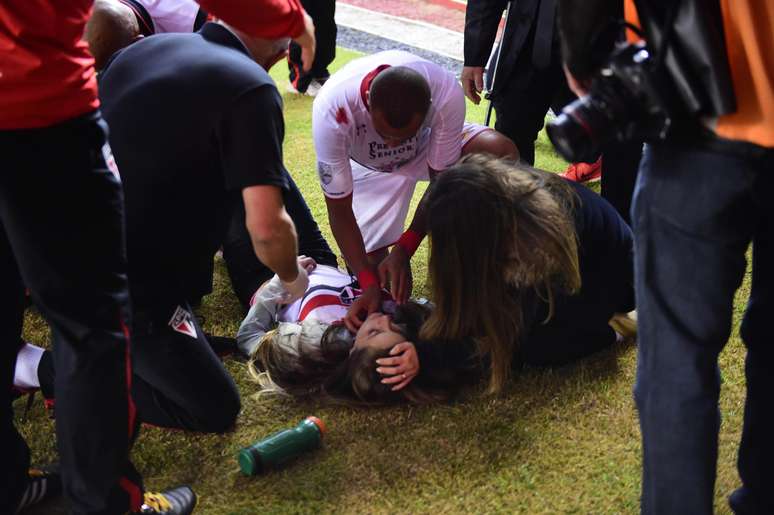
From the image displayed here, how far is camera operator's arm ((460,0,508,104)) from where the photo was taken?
2.88m

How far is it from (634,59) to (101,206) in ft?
3.03

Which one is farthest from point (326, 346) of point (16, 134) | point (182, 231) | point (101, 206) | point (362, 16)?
point (362, 16)

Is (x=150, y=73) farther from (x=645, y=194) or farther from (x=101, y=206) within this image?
(x=645, y=194)

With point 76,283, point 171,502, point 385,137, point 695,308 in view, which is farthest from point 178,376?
point 695,308

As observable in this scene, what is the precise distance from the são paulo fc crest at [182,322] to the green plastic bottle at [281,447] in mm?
309

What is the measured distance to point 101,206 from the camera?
59.9 inches

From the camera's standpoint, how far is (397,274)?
2541 millimetres

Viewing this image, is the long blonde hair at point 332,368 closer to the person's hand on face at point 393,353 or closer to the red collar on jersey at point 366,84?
the person's hand on face at point 393,353

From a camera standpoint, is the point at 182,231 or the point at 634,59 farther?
the point at 182,231

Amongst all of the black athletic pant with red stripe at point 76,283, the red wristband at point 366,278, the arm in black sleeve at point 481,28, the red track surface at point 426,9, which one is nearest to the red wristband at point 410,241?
the red wristband at point 366,278

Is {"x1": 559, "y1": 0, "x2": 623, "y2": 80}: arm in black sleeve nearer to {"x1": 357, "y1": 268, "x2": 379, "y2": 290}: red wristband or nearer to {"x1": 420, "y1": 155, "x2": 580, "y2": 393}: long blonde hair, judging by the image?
{"x1": 420, "y1": 155, "x2": 580, "y2": 393}: long blonde hair

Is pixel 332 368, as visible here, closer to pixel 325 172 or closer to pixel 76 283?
pixel 325 172

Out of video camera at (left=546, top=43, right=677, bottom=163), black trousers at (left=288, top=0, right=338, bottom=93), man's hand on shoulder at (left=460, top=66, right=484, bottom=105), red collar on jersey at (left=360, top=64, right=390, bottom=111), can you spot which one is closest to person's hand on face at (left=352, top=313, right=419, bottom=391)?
red collar on jersey at (left=360, top=64, right=390, bottom=111)

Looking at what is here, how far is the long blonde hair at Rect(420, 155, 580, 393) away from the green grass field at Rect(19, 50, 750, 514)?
16 cm
